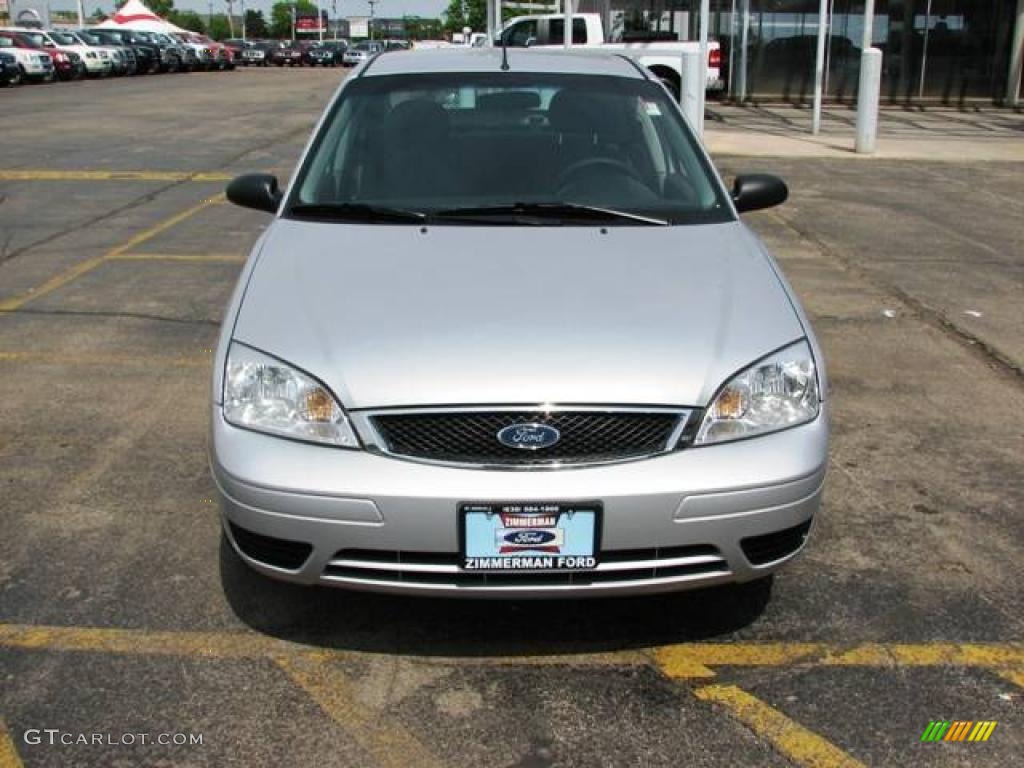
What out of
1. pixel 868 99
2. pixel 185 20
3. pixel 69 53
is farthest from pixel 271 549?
pixel 185 20

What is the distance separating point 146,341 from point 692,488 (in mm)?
4339

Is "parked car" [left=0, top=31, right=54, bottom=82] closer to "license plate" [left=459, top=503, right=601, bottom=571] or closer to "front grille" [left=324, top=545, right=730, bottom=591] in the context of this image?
"front grille" [left=324, top=545, right=730, bottom=591]

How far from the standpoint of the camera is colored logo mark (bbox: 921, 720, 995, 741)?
275 cm

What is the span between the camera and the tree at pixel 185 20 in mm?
130975

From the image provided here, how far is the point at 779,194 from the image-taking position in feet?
14.5

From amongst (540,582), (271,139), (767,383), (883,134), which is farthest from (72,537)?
(883,134)

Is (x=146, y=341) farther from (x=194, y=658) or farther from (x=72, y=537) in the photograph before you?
(x=194, y=658)

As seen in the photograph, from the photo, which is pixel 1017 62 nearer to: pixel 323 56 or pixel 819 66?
pixel 819 66

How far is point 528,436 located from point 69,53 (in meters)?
38.2

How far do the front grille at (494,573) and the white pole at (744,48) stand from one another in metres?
25.4

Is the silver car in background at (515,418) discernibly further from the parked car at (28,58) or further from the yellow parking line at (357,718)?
the parked car at (28,58)

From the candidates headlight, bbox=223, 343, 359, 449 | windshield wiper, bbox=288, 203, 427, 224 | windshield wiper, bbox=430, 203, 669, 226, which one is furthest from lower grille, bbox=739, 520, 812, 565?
windshield wiper, bbox=288, 203, 427, 224

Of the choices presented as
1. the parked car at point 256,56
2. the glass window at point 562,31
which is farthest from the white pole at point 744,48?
the parked car at point 256,56

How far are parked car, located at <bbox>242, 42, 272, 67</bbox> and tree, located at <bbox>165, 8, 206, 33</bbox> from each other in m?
70.3
